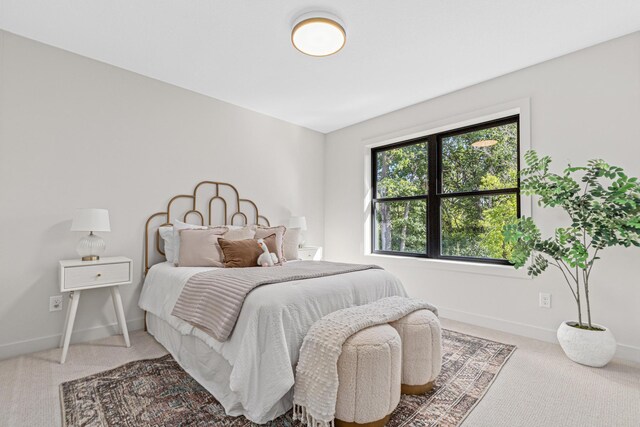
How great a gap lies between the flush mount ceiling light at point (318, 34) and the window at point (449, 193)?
186 cm

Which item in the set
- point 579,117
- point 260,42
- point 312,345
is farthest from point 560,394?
point 260,42

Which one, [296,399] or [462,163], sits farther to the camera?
[462,163]

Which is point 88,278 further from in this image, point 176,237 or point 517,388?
point 517,388

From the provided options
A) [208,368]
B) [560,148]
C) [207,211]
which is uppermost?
[560,148]

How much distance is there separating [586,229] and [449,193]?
4.79ft

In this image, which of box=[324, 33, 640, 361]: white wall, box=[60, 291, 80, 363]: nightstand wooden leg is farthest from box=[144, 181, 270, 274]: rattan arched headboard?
box=[324, 33, 640, 361]: white wall

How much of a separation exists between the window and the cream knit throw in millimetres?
2086

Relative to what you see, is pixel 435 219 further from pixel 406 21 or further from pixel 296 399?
pixel 296 399

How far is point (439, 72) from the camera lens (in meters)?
3.02

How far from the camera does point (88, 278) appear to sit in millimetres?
2391

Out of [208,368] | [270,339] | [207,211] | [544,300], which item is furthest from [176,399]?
[544,300]

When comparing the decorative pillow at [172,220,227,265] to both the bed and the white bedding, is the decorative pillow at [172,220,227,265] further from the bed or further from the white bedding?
the white bedding

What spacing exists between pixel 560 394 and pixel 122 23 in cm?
392

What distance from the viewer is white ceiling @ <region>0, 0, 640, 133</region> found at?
215cm
